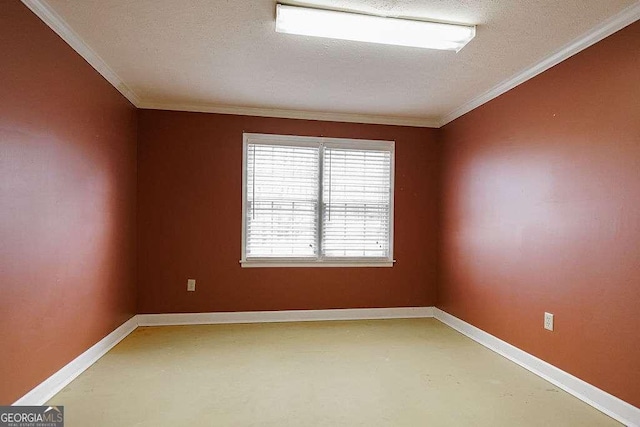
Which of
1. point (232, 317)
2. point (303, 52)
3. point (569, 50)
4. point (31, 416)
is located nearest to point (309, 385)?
point (31, 416)

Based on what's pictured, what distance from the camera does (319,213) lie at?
4.35 metres

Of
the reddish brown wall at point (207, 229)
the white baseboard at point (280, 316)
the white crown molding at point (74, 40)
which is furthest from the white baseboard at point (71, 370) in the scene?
the white crown molding at point (74, 40)

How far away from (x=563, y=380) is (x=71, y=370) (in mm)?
3576

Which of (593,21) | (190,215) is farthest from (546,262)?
(190,215)

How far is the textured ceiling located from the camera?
86.2 inches

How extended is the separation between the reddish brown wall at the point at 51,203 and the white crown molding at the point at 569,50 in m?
3.49

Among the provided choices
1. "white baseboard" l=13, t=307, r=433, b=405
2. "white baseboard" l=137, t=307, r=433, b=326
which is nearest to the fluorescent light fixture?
"white baseboard" l=13, t=307, r=433, b=405

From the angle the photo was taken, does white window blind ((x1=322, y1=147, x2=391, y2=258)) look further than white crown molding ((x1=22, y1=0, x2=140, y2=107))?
Yes

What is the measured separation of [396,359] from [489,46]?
260cm

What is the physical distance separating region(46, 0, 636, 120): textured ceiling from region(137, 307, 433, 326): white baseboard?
2.40 meters

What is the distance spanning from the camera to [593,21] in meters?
2.27

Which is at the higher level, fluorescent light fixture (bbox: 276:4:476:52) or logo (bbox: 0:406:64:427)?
fluorescent light fixture (bbox: 276:4:476:52)

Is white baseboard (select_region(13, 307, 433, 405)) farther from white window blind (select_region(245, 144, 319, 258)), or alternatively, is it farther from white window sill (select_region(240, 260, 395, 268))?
white window blind (select_region(245, 144, 319, 258))

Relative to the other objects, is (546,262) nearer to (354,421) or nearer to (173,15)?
(354,421)
